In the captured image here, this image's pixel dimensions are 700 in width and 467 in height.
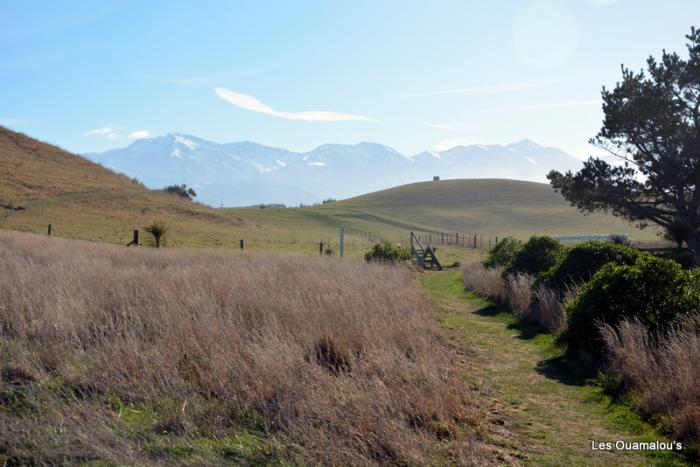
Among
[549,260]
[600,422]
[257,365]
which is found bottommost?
[600,422]

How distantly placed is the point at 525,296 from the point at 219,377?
31.2ft

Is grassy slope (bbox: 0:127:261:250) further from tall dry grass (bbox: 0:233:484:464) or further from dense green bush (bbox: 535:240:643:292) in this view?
dense green bush (bbox: 535:240:643:292)

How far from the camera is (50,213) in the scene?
44.7 metres

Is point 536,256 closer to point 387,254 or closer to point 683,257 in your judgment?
point 387,254

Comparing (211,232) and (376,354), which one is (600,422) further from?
(211,232)

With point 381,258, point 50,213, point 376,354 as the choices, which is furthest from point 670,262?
point 50,213

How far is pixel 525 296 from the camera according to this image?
45.1 ft

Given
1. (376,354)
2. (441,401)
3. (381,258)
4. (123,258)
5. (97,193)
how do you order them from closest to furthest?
(441,401), (376,354), (123,258), (381,258), (97,193)

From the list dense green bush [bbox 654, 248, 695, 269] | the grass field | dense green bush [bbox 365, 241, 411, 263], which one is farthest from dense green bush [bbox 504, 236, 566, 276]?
the grass field

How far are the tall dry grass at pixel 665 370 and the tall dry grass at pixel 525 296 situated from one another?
274cm

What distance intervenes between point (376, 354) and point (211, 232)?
135ft

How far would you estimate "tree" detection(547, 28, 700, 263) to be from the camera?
1141 inches

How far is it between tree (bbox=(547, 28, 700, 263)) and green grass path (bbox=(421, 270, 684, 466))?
2176 centimetres

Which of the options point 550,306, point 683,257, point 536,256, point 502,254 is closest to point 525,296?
point 550,306
